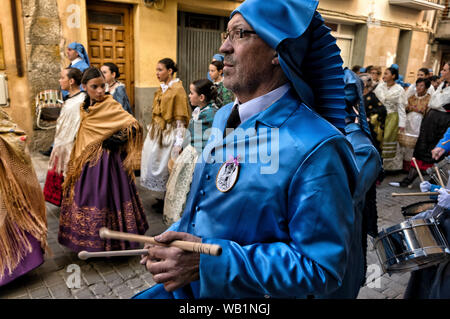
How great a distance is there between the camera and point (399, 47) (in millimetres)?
14414

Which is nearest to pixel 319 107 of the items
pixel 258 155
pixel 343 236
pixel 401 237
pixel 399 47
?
pixel 258 155

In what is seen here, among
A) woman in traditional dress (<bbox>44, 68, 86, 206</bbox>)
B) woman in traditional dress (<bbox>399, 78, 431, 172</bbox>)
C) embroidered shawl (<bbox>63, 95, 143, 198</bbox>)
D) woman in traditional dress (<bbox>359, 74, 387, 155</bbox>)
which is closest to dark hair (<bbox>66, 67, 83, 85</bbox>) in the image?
woman in traditional dress (<bbox>44, 68, 86, 206</bbox>)

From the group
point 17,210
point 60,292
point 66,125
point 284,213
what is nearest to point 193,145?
point 66,125

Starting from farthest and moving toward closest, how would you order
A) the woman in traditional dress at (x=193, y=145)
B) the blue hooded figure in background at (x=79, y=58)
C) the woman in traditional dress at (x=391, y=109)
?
the woman in traditional dress at (x=391, y=109)
the blue hooded figure in background at (x=79, y=58)
the woman in traditional dress at (x=193, y=145)

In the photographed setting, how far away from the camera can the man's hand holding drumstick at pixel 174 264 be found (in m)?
1.15

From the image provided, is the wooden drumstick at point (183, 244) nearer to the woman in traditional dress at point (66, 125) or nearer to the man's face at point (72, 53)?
the woman in traditional dress at point (66, 125)

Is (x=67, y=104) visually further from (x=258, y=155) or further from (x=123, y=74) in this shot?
(x=123, y=74)

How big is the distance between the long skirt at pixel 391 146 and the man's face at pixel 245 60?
6874 mm

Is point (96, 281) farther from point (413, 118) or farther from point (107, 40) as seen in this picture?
point (413, 118)

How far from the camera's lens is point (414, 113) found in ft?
24.9

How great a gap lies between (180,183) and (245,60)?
3123mm

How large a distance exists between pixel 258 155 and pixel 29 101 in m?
7.33

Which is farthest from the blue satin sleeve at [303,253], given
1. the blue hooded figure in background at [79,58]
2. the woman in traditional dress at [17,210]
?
the blue hooded figure in background at [79,58]

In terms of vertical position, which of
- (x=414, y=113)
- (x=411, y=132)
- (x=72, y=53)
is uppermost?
(x=72, y=53)
